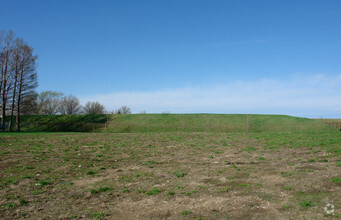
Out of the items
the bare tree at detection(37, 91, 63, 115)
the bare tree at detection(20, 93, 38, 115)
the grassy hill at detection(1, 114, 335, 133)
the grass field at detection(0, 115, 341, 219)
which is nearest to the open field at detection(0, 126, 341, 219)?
the grass field at detection(0, 115, 341, 219)

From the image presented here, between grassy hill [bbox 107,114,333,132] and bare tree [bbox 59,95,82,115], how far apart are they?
34.4 metres

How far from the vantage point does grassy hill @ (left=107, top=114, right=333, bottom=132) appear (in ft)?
174

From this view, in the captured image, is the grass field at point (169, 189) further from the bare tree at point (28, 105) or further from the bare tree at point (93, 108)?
the bare tree at point (93, 108)

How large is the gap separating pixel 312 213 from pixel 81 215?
20.5ft

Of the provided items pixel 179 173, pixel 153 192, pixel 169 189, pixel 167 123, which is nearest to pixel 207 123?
pixel 167 123

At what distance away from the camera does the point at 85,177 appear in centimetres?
1091

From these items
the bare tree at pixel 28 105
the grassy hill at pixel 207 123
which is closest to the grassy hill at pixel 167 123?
the grassy hill at pixel 207 123

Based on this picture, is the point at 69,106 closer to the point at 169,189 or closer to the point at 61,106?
the point at 61,106

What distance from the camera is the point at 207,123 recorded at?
5650 centimetres

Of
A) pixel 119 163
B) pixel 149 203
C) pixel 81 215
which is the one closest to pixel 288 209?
pixel 149 203

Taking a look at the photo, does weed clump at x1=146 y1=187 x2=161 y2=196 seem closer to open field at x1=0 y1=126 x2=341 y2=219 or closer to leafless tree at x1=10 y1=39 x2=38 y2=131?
open field at x1=0 y1=126 x2=341 y2=219

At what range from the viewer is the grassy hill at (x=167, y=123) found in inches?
2092

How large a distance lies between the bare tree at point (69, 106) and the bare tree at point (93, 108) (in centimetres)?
281

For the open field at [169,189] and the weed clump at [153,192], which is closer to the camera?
the open field at [169,189]
